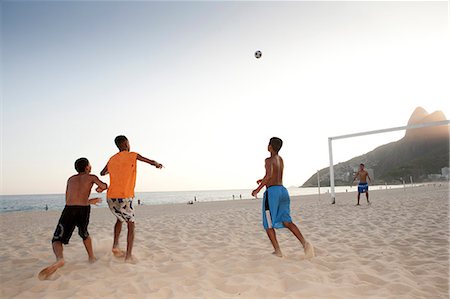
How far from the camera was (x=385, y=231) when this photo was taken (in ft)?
19.5

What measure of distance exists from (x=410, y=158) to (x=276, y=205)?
13415 cm

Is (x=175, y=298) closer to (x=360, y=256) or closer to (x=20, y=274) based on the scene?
(x=20, y=274)

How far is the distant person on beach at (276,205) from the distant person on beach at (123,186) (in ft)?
4.86

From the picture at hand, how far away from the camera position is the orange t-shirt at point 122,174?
3.99m

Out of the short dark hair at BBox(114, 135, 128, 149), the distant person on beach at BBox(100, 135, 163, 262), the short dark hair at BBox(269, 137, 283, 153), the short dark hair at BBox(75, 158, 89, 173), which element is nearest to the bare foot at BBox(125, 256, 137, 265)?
the distant person on beach at BBox(100, 135, 163, 262)

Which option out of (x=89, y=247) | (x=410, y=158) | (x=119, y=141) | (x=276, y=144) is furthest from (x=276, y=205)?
(x=410, y=158)

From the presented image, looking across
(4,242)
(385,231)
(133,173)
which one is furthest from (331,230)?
(4,242)

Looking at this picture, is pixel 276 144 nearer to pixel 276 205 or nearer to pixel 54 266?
pixel 276 205

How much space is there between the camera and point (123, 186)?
4.01 meters

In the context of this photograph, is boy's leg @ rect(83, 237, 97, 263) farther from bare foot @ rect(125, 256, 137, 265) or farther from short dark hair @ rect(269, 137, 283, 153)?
short dark hair @ rect(269, 137, 283, 153)

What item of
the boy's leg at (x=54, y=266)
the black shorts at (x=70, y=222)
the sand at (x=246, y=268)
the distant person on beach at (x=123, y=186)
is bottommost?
the sand at (x=246, y=268)

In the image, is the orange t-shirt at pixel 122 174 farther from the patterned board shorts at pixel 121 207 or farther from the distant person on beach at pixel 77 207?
the distant person on beach at pixel 77 207

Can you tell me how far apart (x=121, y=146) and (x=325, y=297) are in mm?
3020

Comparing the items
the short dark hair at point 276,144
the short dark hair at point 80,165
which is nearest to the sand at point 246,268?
the short dark hair at point 80,165
